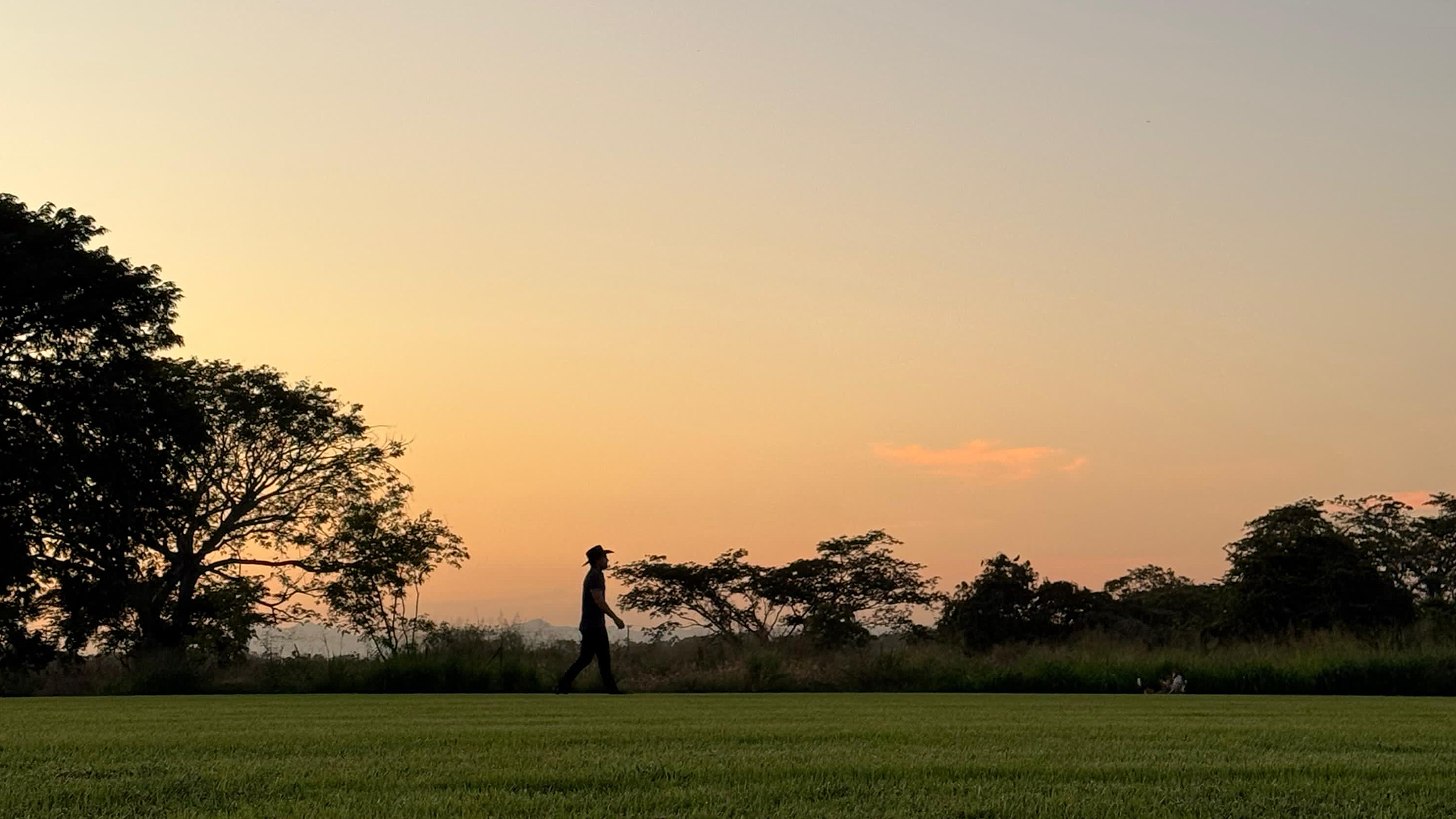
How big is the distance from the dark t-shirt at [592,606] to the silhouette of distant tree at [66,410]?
18.1m

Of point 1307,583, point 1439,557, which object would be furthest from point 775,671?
point 1439,557

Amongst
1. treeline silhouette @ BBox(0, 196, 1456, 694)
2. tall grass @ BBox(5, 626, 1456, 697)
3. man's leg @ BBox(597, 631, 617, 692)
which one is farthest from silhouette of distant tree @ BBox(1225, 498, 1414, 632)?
man's leg @ BBox(597, 631, 617, 692)

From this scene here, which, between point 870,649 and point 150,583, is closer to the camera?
point 870,649

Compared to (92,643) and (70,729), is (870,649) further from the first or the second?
(92,643)

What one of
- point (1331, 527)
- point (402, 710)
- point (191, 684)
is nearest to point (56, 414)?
point (191, 684)

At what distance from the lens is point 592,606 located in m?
16.2

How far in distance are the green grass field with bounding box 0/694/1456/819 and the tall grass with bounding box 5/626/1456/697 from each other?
29.6 feet

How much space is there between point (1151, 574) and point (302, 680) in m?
42.5

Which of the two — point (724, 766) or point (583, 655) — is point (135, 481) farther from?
point (724, 766)

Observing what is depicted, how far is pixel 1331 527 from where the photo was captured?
4316cm

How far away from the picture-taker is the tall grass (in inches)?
799

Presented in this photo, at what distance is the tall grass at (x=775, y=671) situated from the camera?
66.6 feet

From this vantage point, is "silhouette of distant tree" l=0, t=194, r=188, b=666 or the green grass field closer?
the green grass field

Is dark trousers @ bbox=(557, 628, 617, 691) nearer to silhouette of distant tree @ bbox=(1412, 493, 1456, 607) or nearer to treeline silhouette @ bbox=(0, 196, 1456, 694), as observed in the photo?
treeline silhouette @ bbox=(0, 196, 1456, 694)
